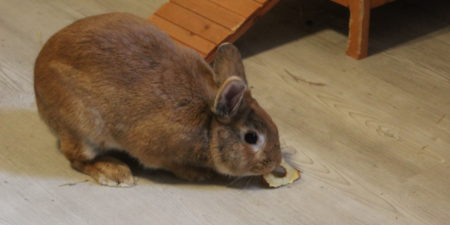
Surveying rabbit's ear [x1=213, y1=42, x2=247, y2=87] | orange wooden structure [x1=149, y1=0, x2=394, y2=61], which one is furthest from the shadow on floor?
rabbit's ear [x1=213, y1=42, x2=247, y2=87]

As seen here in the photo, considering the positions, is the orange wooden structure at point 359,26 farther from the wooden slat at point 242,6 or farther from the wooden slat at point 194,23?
the wooden slat at point 194,23

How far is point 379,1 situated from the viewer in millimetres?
3258

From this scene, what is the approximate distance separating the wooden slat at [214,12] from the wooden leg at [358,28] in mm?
526

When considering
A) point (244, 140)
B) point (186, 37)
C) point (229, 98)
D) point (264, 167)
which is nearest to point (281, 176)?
point (264, 167)

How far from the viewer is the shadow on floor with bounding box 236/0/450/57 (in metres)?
3.44

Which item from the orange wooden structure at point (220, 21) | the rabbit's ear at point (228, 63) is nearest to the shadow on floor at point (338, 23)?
the orange wooden structure at point (220, 21)

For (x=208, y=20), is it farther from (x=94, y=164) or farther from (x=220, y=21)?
(x=94, y=164)

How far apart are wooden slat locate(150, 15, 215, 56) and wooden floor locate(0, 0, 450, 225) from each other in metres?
0.24

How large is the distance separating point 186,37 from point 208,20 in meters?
0.14

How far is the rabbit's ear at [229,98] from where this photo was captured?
216 cm

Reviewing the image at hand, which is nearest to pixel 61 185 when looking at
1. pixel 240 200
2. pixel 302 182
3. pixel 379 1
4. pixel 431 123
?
pixel 240 200

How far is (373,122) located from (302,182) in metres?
0.52

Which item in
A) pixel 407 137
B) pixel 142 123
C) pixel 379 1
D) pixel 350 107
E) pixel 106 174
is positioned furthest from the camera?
pixel 379 1

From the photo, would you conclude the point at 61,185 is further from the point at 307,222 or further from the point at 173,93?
the point at 307,222
